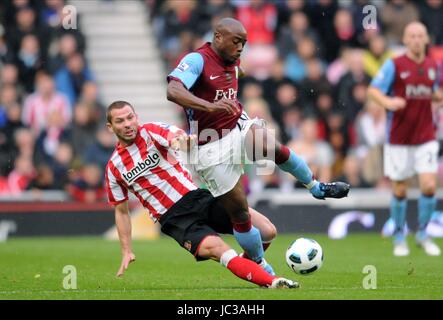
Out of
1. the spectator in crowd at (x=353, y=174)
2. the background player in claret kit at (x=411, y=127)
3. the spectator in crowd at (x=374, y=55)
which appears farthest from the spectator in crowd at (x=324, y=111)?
the background player in claret kit at (x=411, y=127)

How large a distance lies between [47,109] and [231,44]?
8684 millimetres

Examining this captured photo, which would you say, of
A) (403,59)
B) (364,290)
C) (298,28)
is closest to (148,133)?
(364,290)

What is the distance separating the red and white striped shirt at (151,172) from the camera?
9234mm

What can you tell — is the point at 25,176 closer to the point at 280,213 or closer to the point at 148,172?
the point at 280,213

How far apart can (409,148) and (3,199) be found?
19.8 ft

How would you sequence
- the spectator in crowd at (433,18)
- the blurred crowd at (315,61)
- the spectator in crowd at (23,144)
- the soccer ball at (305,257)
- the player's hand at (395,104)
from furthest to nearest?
1. the spectator in crowd at (433,18)
2. the blurred crowd at (315,61)
3. the spectator in crowd at (23,144)
4. the player's hand at (395,104)
5. the soccer ball at (305,257)

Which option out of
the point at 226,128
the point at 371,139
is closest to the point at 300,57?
the point at 371,139

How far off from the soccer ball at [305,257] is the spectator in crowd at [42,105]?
8604mm

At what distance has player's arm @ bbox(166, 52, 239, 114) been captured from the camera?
868cm

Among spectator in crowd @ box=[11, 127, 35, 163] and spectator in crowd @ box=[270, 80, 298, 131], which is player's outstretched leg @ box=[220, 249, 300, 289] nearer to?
spectator in crowd @ box=[11, 127, 35, 163]

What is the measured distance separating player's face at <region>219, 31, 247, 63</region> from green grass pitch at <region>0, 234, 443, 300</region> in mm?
1974

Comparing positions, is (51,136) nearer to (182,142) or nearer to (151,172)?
(151,172)

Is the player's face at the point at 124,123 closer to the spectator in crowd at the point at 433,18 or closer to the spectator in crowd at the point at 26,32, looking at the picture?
the spectator in crowd at the point at 26,32

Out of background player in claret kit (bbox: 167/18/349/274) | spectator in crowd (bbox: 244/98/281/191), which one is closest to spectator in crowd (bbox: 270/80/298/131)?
spectator in crowd (bbox: 244/98/281/191)
